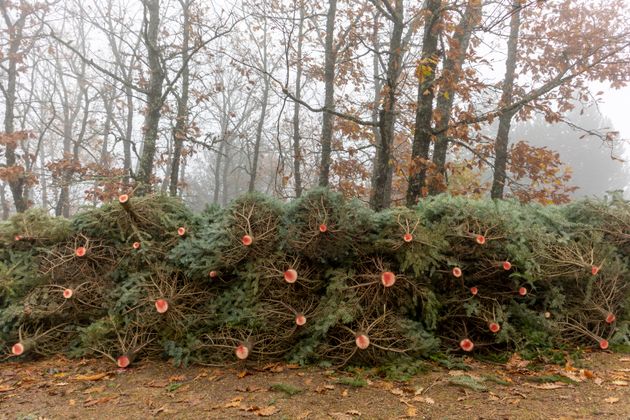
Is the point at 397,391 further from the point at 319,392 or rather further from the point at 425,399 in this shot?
the point at 319,392

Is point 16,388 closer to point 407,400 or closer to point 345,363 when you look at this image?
point 345,363

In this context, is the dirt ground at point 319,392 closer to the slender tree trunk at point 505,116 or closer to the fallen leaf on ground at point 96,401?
the fallen leaf on ground at point 96,401

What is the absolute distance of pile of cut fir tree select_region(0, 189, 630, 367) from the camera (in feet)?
12.1

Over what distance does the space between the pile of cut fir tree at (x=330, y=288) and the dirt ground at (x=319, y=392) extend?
0.75 feet

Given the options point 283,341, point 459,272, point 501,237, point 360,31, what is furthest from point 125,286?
point 360,31

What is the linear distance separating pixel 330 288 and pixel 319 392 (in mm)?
977

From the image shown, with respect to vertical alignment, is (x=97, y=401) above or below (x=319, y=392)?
below

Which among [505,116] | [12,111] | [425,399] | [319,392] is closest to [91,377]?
[319,392]

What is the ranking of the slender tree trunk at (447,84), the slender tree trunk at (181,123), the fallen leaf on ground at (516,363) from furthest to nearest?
the slender tree trunk at (181,123) < the slender tree trunk at (447,84) < the fallen leaf on ground at (516,363)

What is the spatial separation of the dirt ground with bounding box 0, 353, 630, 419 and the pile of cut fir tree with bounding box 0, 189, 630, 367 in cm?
23

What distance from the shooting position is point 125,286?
4.19 meters

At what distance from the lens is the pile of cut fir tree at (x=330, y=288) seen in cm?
370

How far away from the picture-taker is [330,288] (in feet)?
12.5

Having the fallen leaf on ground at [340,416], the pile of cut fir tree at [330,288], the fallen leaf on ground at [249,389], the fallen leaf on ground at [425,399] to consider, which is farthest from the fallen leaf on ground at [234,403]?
the fallen leaf on ground at [425,399]
